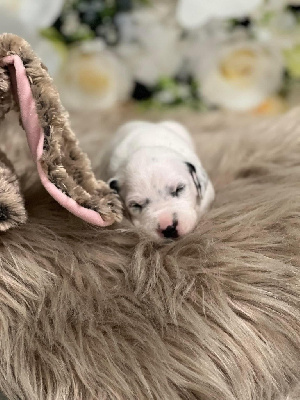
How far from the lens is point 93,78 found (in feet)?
5.94

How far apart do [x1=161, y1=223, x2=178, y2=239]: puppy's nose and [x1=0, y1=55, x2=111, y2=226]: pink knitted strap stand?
5.5 inches

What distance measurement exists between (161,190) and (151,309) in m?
0.31

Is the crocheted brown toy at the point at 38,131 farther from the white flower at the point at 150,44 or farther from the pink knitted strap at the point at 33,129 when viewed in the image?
the white flower at the point at 150,44

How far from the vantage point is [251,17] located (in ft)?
5.82

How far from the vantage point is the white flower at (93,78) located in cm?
179

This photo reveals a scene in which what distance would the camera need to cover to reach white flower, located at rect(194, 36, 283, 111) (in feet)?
5.87

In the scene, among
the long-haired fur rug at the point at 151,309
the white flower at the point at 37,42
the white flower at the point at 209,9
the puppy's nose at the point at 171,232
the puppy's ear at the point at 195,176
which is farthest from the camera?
the white flower at the point at 209,9

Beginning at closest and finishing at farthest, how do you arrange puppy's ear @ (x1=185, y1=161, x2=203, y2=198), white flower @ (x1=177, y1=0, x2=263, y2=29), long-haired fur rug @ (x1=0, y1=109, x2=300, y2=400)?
1. long-haired fur rug @ (x1=0, y1=109, x2=300, y2=400)
2. puppy's ear @ (x1=185, y1=161, x2=203, y2=198)
3. white flower @ (x1=177, y1=0, x2=263, y2=29)

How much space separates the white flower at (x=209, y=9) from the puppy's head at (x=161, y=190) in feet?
2.90

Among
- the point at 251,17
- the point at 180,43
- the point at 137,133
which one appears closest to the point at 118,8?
the point at 180,43

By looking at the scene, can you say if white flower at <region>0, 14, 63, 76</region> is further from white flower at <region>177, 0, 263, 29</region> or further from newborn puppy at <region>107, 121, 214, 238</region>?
newborn puppy at <region>107, 121, 214, 238</region>

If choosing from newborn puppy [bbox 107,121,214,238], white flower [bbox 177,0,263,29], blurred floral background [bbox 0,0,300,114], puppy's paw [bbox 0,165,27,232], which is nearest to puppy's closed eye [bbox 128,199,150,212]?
newborn puppy [bbox 107,121,214,238]

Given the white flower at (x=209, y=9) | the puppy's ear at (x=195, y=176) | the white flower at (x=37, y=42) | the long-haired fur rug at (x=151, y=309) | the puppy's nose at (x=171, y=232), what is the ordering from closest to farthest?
the long-haired fur rug at (x=151, y=309) → the puppy's nose at (x=171, y=232) → the puppy's ear at (x=195, y=176) → the white flower at (x=37, y=42) → the white flower at (x=209, y=9)

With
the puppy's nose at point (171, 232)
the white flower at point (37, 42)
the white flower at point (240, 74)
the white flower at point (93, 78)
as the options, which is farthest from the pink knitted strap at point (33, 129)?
the white flower at point (240, 74)
